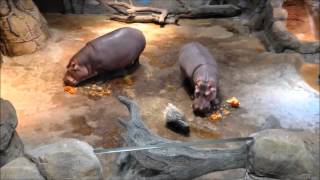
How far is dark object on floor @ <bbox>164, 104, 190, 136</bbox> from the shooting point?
4.33 meters

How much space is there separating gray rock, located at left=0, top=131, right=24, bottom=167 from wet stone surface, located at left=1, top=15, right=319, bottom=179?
31.3 inches

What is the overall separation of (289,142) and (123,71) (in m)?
3.33

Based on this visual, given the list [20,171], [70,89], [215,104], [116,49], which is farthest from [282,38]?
[20,171]

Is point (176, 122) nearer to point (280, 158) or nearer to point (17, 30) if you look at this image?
point (280, 158)

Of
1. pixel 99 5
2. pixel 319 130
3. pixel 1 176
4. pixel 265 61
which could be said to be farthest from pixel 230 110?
pixel 99 5

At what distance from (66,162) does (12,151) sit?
854mm

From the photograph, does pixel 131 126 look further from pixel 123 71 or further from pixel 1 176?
pixel 123 71

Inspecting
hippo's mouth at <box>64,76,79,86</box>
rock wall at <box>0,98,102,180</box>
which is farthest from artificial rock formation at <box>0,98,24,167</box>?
hippo's mouth at <box>64,76,79,86</box>

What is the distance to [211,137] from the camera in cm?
430

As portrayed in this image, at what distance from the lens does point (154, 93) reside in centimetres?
517

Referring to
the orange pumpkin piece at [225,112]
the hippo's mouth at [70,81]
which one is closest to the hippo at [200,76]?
the orange pumpkin piece at [225,112]

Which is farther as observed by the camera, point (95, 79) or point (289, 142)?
point (95, 79)

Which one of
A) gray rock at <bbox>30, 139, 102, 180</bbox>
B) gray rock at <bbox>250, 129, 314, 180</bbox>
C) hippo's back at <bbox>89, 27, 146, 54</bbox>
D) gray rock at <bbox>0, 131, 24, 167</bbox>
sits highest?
gray rock at <bbox>30, 139, 102, 180</bbox>

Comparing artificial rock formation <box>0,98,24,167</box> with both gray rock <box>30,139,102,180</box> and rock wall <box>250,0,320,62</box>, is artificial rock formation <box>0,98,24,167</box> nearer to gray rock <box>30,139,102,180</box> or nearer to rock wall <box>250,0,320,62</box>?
gray rock <box>30,139,102,180</box>
